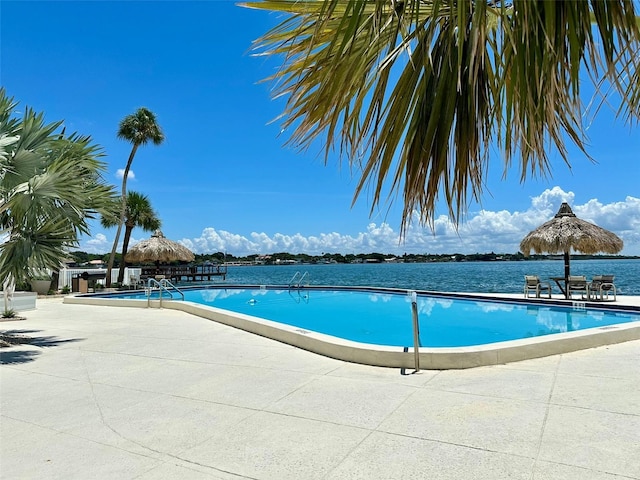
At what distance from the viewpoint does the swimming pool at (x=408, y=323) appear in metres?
6.00

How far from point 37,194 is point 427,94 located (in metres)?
7.58

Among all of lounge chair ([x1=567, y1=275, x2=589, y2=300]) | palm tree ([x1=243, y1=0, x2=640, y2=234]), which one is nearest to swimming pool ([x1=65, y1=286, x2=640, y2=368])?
lounge chair ([x1=567, y1=275, x2=589, y2=300])

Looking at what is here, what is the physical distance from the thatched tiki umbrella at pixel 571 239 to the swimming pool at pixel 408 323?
2.59 m

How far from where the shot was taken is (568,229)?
15523 millimetres

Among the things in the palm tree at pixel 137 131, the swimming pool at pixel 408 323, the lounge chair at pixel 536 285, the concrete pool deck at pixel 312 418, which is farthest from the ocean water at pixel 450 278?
the concrete pool deck at pixel 312 418

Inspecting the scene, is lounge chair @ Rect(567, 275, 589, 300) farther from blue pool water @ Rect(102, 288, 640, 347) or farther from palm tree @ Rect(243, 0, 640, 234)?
palm tree @ Rect(243, 0, 640, 234)

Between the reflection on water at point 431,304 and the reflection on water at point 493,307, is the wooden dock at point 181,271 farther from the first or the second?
the reflection on water at point 493,307

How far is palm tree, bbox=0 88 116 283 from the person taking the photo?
23.9 ft

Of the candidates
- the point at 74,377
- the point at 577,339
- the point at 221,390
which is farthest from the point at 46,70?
the point at 577,339

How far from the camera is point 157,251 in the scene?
3011cm

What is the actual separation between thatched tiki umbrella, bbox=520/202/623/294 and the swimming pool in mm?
2590

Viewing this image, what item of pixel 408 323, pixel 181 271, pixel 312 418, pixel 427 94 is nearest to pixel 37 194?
pixel 312 418

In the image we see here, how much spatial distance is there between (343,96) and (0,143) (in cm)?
728

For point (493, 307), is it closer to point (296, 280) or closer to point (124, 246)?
point (296, 280)
